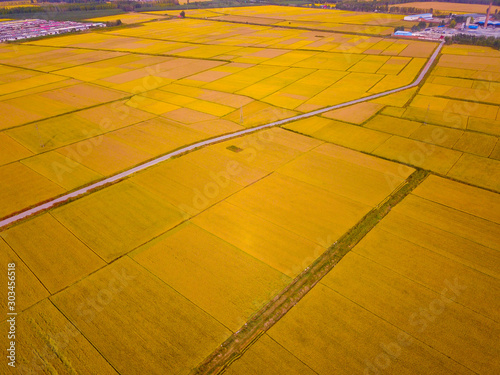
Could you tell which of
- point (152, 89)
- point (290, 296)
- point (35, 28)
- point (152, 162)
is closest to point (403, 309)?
point (290, 296)

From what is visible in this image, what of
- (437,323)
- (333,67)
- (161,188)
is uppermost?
(333,67)

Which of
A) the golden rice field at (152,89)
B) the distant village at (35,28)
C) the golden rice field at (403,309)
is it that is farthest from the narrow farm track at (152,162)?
the distant village at (35,28)

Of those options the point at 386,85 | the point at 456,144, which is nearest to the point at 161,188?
the point at 456,144

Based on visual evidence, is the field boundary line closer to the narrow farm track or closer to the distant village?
the narrow farm track

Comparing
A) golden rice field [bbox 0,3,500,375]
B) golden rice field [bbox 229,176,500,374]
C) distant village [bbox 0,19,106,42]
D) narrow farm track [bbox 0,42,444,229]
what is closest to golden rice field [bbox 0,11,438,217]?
golden rice field [bbox 0,3,500,375]

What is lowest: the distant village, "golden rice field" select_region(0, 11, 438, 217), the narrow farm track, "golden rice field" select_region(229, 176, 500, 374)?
"golden rice field" select_region(229, 176, 500, 374)

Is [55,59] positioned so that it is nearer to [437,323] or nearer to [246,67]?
[246,67]

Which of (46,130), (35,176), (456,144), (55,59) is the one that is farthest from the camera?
(55,59)

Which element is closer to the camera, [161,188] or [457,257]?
[457,257]

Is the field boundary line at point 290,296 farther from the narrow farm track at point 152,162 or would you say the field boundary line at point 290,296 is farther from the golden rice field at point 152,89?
the golden rice field at point 152,89
